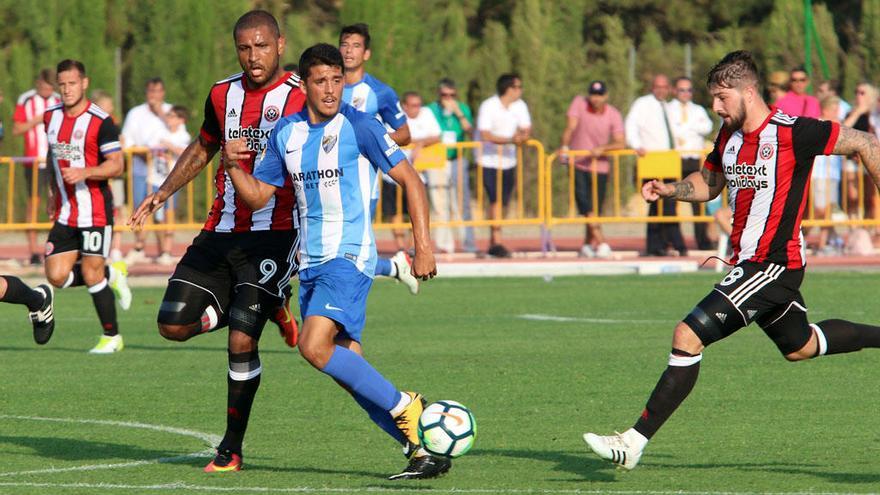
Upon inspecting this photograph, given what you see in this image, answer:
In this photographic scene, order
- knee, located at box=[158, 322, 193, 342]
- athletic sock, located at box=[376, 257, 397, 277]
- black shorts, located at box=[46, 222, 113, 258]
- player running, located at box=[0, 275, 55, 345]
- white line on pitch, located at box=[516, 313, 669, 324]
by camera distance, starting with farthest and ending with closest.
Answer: white line on pitch, located at box=[516, 313, 669, 324], black shorts, located at box=[46, 222, 113, 258], athletic sock, located at box=[376, 257, 397, 277], player running, located at box=[0, 275, 55, 345], knee, located at box=[158, 322, 193, 342]

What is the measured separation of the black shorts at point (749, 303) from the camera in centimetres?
747

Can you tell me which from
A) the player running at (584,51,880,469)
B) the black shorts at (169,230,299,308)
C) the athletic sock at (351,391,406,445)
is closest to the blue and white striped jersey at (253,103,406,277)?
the athletic sock at (351,391,406,445)

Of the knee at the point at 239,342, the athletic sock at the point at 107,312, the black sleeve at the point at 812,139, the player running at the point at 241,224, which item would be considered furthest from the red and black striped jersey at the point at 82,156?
the black sleeve at the point at 812,139

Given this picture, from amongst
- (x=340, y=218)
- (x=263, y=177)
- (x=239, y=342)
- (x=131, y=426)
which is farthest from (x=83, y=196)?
(x=340, y=218)

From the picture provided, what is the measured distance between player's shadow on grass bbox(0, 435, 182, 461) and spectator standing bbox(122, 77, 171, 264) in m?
11.7

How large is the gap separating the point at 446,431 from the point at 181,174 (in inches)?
87.1

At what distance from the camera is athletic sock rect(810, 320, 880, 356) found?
7938 mm

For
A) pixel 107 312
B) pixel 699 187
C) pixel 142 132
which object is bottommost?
pixel 107 312

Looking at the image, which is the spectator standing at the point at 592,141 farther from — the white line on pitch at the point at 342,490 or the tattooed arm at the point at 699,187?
the white line on pitch at the point at 342,490

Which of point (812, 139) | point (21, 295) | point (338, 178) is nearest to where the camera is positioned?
point (338, 178)

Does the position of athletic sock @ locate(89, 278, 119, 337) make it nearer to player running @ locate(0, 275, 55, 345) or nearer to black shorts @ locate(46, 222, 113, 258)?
black shorts @ locate(46, 222, 113, 258)

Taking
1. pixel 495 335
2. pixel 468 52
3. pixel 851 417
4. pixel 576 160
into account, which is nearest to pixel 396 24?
pixel 468 52

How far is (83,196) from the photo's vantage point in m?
12.6

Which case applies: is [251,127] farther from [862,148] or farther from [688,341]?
[862,148]
